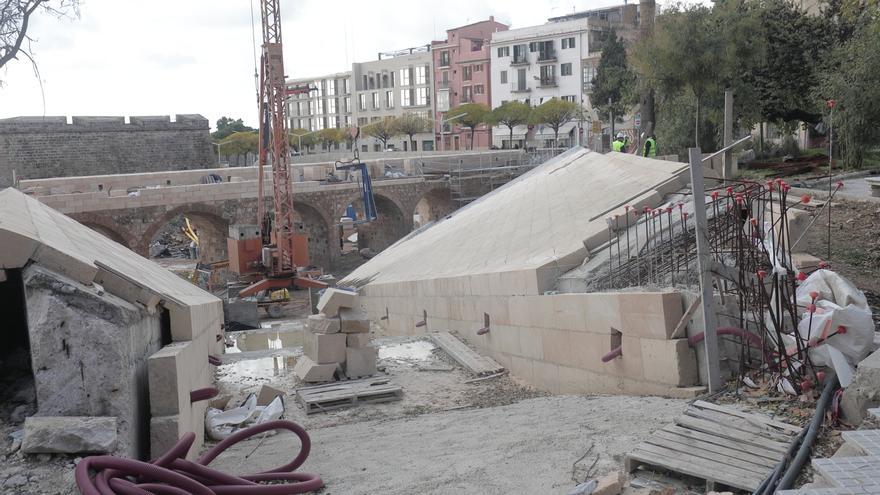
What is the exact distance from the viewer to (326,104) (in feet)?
266

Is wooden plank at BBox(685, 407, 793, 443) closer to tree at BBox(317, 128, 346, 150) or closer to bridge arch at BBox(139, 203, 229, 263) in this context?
bridge arch at BBox(139, 203, 229, 263)

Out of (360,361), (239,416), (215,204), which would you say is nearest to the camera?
(239,416)

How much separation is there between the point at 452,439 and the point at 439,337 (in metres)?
5.01

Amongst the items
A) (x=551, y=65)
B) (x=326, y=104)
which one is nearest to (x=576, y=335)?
(x=551, y=65)

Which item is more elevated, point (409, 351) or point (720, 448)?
point (720, 448)

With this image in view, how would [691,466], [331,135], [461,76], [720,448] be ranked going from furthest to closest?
→ [331,135], [461,76], [720,448], [691,466]

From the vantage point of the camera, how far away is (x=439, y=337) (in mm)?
11523

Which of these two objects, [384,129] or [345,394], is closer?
[345,394]

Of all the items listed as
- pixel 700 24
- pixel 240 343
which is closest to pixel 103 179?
pixel 240 343

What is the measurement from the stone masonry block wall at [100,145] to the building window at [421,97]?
2626 cm

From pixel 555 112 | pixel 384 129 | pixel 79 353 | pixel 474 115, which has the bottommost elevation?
pixel 79 353

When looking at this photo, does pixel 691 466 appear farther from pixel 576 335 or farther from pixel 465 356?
pixel 465 356

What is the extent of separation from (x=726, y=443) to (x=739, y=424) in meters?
0.31

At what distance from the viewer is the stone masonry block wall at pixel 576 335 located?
22.7 ft
